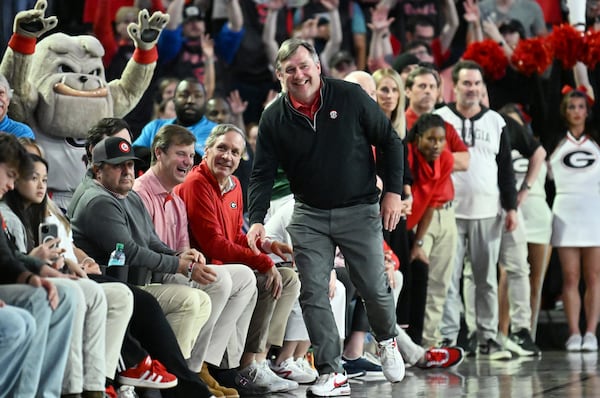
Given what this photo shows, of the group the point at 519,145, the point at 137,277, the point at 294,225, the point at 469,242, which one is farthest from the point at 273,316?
the point at 519,145

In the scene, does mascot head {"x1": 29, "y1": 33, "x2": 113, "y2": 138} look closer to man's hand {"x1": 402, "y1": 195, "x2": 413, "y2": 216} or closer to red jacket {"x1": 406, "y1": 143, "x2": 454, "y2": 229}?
man's hand {"x1": 402, "y1": 195, "x2": 413, "y2": 216}

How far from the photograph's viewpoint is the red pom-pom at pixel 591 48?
927cm

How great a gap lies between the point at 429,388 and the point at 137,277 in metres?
1.65

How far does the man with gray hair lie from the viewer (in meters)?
5.96

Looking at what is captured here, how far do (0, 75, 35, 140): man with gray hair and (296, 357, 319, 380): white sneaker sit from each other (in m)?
1.84

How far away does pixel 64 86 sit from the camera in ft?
21.7

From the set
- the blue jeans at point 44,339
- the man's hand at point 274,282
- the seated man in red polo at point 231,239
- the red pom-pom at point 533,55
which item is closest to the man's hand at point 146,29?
the seated man in red polo at point 231,239

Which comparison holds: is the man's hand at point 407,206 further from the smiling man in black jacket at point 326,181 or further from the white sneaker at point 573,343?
the white sneaker at point 573,343

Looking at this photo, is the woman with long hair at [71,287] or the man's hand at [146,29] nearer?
the woman with long hair at [71,287]

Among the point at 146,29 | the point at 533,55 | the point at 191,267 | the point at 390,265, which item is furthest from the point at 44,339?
the point at 533,55

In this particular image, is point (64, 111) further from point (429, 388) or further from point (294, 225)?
point (429, 388)

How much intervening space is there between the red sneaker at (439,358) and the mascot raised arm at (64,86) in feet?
7.47

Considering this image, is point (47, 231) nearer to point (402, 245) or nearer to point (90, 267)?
point (90, 267)

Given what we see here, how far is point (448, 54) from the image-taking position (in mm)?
10047
